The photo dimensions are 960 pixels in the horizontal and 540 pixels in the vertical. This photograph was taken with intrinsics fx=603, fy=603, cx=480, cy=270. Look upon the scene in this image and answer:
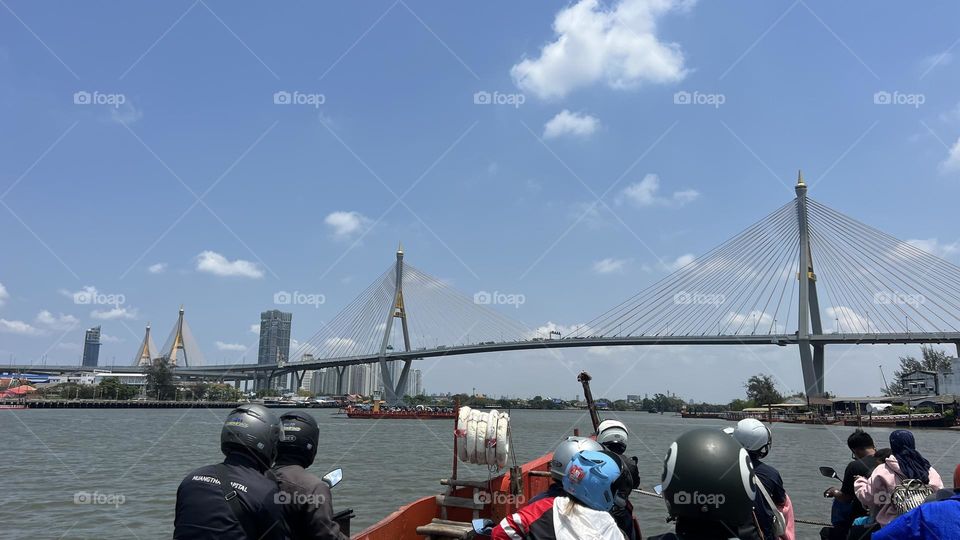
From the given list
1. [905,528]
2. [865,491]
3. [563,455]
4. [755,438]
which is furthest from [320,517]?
[865,491]

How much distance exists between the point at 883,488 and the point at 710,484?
3185mm

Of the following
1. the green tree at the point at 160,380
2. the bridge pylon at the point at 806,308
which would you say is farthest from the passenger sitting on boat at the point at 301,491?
the green tree at the point at 160,380

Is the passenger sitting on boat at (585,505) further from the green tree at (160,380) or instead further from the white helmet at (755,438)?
the green tree at (160,380)

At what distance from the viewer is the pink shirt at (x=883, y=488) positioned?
13.9ft

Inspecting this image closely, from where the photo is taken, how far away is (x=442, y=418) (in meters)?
74.8

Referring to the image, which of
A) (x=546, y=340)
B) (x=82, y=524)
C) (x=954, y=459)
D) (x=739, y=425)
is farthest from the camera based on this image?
(x=546, y=340)

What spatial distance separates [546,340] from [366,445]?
123 ft

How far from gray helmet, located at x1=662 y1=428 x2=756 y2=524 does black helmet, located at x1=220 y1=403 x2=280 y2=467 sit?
6.22 ft

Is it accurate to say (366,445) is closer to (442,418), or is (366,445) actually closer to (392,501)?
(392,501)

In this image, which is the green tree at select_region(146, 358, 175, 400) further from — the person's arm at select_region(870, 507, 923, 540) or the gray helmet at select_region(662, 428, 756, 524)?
the person's arm at select_region(870, 507, 923, 540)

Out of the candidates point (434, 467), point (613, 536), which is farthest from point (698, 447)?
point (434, 467)

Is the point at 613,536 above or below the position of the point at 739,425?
below

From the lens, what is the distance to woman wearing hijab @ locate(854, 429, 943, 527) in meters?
4.18

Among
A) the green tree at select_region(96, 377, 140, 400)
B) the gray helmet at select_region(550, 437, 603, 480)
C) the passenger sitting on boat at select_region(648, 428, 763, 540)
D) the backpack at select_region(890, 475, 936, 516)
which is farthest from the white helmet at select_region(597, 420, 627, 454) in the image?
the green tree at select_region(96, 377, 140, 400)
